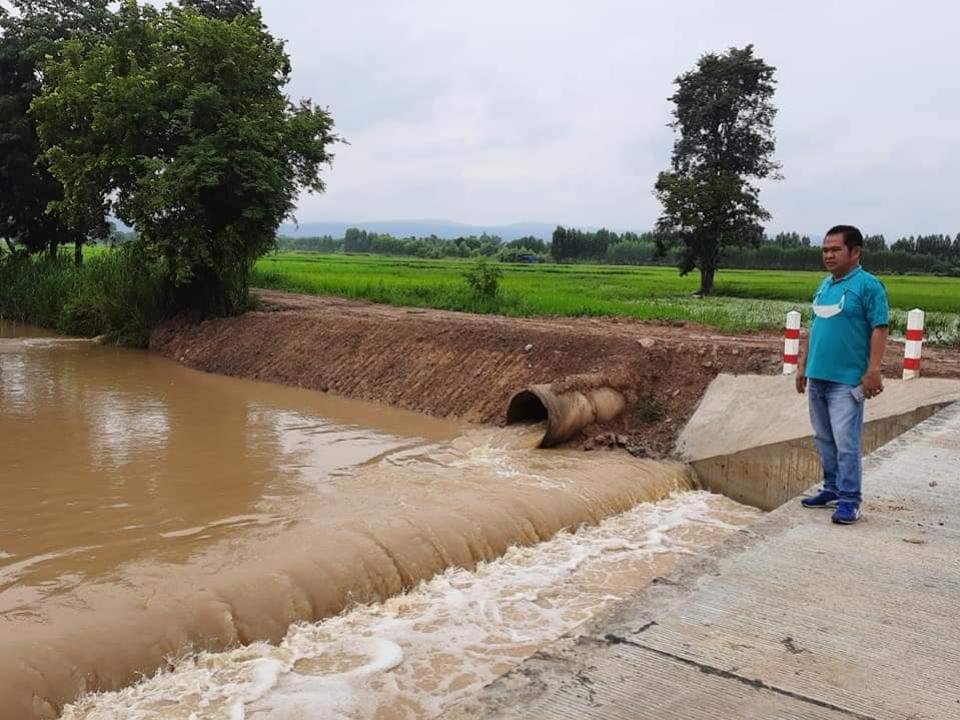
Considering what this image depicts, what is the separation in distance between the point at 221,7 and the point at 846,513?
25.3m

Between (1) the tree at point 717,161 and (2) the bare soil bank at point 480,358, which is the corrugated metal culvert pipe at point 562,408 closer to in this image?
(2) the bare soil bank at point 480,358

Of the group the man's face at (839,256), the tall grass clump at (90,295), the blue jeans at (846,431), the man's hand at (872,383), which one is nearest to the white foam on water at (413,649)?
the blue jeans at (846,431)

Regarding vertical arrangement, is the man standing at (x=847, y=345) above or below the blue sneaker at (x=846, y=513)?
above

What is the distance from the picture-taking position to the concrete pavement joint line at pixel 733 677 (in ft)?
9.88

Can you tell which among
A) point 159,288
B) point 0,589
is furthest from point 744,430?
point 159,288

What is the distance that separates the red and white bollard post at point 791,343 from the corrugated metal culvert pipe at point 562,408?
2.14 meters

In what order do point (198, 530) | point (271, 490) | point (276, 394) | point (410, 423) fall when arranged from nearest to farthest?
point (198, 530) → point (271, 490) → point (410, 423) → point (276, 394)

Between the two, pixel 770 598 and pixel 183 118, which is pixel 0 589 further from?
pixel 183 118

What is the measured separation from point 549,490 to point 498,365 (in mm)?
4511

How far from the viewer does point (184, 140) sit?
1656 centimetres

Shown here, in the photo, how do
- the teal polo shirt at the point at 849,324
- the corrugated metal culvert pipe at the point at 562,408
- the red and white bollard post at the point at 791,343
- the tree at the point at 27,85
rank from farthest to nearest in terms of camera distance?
the tree at the point at 27,85, the corrugated metal culvert pipe at the point at 562,408, the red and white bollard post at the point at 791,343, the teal polo shirt at the point at 849,324

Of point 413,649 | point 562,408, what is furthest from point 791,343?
point 413,649

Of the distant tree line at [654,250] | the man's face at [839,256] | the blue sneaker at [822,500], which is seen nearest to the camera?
the man's face at [839,256]

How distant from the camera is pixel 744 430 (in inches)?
373
